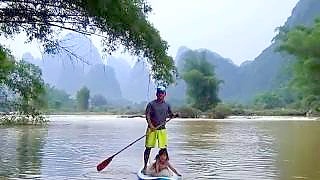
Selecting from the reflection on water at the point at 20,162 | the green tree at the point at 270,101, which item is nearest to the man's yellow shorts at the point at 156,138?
the reflection on water at the point at 20,162

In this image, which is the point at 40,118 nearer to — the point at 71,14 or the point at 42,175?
the point at 42,175

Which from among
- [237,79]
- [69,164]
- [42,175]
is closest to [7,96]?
[69,164]

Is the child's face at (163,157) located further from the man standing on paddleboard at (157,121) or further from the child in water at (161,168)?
the man standing on paddleboard at (157,121)

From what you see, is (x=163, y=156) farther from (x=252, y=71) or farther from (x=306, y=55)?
(x=252, y=71)

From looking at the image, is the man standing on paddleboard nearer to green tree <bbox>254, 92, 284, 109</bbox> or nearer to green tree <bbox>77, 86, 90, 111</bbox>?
green tree <bbox>254, 92, 284, 109</bbox>

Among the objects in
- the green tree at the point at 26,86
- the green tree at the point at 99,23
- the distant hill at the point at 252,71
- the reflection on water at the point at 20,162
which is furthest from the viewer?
the distant hill at the point at 252,71

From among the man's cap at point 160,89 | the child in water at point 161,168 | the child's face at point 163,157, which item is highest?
the man's cap at point 160,89

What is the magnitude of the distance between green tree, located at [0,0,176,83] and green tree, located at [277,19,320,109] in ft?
154

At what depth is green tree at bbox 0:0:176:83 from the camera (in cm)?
921

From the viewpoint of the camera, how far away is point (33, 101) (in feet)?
62.0

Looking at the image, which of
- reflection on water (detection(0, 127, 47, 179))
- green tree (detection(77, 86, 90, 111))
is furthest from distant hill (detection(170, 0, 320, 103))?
reflection on water (detection(0, 127, 47, 179))

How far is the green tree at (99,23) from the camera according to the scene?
30.2 feet

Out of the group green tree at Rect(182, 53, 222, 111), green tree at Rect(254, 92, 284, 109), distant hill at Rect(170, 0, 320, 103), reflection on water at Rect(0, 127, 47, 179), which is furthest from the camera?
distant hill at Rect(170, 0, 320, 103)

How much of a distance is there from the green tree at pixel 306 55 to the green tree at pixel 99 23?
4707 cm
